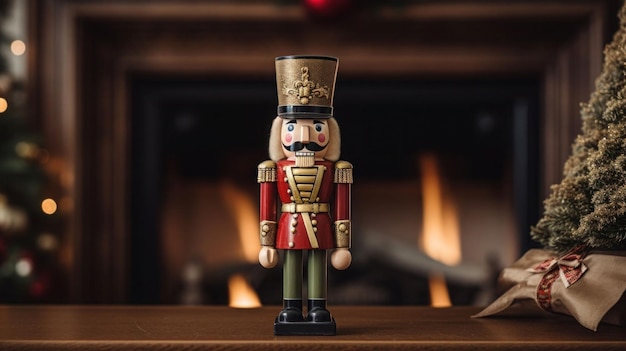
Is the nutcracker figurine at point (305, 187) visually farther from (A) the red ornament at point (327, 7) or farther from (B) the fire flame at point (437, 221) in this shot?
(B) the fire flame at point (437, 221)

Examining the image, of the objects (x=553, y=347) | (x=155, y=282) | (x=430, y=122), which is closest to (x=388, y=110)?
(x=430, y=122)

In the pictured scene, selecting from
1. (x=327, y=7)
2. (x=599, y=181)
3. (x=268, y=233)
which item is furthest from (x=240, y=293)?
(x=599, y=181)

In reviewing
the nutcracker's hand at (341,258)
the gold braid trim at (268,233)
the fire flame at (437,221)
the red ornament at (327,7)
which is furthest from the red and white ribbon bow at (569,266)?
the fire flame at (437,221)

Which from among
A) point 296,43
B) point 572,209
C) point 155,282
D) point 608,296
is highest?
point 296,43

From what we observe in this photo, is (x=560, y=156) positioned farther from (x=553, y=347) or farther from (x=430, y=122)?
(x=553, y=347)

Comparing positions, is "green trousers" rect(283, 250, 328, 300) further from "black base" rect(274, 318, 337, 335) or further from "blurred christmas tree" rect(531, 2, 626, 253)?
"blurred christmas tree" rect(531, 2, 626, 253)

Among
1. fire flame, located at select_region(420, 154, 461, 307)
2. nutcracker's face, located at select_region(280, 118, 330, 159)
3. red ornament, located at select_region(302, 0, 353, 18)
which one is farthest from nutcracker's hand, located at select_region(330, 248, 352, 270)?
fire flame, located at select_region(420, 154, 461, 307)
